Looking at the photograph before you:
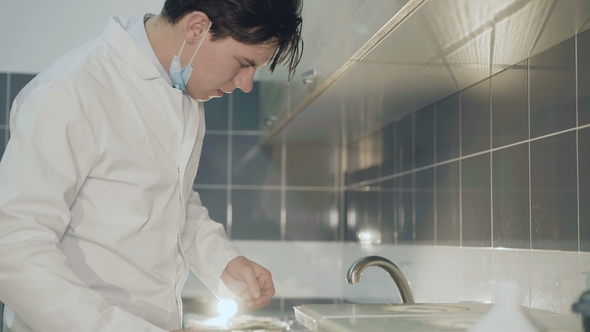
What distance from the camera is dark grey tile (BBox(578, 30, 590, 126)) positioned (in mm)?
1133

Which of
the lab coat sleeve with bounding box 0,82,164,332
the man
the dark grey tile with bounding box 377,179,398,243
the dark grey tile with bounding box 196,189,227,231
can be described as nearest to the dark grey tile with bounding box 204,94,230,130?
the dark grey tile with bounding box 196,189,227,231

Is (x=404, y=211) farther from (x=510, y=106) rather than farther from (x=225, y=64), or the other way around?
(x=225, y=64)

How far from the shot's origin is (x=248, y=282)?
4.40 feet

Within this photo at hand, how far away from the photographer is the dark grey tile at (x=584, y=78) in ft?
3.72

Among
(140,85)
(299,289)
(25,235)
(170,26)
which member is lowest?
(299,289)

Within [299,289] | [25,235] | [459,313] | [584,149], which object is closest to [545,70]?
[584,149]

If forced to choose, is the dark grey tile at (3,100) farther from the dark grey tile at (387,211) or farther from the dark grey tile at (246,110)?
the dark grey tile at (387,211)

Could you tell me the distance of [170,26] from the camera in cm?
121

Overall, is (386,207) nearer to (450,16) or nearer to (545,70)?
(545,70)

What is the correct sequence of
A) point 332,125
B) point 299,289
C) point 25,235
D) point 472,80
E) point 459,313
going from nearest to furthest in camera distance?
point 25,235 < point 459,313 < point 472,80 < point 332,125 < point 299,289

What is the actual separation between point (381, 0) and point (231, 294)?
69 centimetres

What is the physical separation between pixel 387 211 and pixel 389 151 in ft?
0.68

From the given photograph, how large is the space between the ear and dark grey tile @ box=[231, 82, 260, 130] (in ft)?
6.57

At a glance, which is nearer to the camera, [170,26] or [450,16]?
[450,16]
